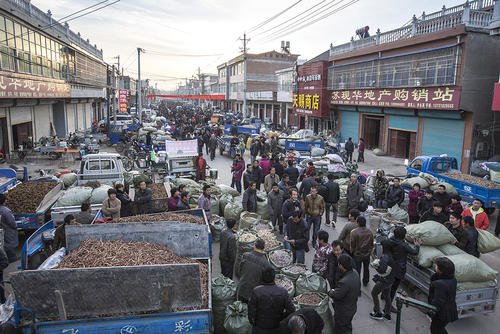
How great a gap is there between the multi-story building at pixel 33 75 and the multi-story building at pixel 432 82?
64.4 ft

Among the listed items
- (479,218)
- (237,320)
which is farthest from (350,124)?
(237,320)

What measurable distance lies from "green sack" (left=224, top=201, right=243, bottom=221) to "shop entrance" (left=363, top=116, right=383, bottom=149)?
2041cm

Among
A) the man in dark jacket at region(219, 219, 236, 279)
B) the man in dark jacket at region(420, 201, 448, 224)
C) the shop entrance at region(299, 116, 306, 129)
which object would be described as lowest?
the man in dark jacket at region(219, 219, 236, 279)

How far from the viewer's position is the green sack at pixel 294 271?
20.2ft


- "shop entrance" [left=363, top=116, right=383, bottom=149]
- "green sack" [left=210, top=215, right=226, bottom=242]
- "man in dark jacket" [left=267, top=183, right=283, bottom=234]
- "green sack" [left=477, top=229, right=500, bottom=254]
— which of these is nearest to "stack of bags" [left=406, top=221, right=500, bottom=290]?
"green sack" [left=477, top=229, right=500, bottom=254]

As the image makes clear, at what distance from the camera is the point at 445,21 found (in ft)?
64.1

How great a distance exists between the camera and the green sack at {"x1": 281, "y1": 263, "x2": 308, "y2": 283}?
6.14 metres

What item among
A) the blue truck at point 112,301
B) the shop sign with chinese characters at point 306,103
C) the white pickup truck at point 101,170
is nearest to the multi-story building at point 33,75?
the white pickup truck at point 101,170

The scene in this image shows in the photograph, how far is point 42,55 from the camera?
23.6 meters

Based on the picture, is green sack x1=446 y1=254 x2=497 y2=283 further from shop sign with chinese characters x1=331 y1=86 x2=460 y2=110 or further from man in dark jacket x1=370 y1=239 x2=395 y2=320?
shop sign with chinese characters x1=331 y1=86 x2=460 y2=110

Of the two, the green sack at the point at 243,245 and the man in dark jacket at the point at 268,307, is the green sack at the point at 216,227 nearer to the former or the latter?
the green sack at the point at 243,245

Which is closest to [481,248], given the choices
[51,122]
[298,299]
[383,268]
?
[383,268]

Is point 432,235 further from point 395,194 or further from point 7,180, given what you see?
point 7,180

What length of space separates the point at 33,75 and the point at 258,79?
41.7 m
